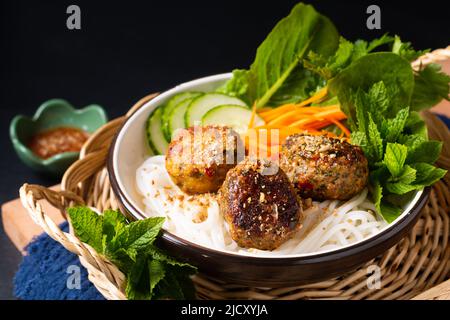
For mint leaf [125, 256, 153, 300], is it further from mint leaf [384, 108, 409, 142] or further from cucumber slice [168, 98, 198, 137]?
mint leaf [384, 108, 409, 142]

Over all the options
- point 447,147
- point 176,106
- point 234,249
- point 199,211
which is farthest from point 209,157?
point 447,147

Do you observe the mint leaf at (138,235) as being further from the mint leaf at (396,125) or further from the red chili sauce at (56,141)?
the red chili sauce at (56,141)

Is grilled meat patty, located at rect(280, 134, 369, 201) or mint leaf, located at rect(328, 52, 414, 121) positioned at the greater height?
mint leaf, located at rect(328, 52, 414, 121)

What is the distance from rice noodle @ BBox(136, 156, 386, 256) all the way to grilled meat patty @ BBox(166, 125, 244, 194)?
0.11m

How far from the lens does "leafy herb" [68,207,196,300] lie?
349 centimetres

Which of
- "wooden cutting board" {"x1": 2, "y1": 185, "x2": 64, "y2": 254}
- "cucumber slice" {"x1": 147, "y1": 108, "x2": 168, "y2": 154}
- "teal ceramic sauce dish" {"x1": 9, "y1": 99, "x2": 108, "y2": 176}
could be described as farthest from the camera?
"teal ceramic sauce dish" {"x1": 9, "y1": 99, "x2": 108, "y2": 176}

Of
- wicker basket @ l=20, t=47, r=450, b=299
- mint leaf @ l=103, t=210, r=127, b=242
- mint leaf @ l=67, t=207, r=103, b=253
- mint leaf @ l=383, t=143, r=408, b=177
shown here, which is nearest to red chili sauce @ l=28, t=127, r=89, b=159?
wicker basket @ l=20, t=47, r=450, b=299

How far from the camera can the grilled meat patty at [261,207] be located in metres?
3.51

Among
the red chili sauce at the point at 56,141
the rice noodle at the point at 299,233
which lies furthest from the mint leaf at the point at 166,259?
Result: the red chili sauce at the point at 56,141

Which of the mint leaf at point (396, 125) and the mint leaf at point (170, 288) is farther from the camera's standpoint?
the mint leaf at point (396, 125)

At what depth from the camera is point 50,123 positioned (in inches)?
244

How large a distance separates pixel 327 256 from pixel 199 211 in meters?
0.84

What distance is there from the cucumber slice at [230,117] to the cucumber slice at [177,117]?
0.18m

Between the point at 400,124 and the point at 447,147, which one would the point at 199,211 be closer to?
the point at 400,124
